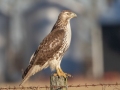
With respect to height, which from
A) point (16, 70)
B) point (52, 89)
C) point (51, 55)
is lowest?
point (52, 89)

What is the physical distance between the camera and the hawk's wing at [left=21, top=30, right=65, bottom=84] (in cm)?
1108

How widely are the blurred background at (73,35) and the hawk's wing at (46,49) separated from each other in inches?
866

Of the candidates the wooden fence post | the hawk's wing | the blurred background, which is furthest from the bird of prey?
the blurred background

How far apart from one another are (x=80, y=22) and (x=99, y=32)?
159 centimetres

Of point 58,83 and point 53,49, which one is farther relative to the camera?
point 53,49

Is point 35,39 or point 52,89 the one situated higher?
point 35,39

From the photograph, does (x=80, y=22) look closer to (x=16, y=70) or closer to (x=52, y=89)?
(x=16, y=70)

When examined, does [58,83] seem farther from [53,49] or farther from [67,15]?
[67,15]

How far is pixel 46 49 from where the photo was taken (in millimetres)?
11273

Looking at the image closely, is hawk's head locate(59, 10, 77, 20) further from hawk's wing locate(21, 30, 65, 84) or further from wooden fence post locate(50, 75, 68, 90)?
wooden fence post locate(50, 75, 68, 90)

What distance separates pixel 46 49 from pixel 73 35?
24.7m

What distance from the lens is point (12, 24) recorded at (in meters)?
36.0

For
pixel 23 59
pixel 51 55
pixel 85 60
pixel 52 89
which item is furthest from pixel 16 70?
pixel 52 89

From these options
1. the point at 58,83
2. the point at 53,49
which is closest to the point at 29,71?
the point at 53,49
